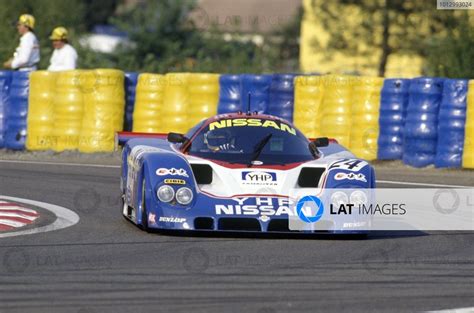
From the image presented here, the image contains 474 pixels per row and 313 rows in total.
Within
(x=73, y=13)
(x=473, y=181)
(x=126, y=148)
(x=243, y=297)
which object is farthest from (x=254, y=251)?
(x=73, y=13)

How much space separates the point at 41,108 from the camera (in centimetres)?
1716

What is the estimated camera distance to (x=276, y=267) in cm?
834

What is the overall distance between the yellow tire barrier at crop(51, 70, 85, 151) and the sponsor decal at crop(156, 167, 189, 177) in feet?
23.8

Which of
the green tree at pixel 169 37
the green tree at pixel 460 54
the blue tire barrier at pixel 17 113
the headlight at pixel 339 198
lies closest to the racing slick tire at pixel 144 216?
the headlight at pixel 339 198

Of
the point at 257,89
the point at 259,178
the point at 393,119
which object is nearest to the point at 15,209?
the point at 259,178

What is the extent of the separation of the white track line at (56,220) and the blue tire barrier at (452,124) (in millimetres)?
6047

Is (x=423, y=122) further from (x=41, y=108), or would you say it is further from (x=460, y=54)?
(x=41, y=108)

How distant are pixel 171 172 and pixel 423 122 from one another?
6701mm

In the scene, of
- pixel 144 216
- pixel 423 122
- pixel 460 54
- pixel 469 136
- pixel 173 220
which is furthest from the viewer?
pixel 460 54

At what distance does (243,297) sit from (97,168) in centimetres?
871

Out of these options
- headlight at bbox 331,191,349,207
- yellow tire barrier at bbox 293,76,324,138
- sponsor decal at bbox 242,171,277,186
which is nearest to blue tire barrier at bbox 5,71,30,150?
yellow tire barrier at bbox 293,76,324,138

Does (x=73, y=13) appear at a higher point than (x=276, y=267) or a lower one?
higher

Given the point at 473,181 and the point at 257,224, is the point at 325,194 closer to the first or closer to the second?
the point at 257,224

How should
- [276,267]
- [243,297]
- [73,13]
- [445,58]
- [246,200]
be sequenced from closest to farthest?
[243,297] → [276,267] → [246,200] → [445,58] → [73,13]
